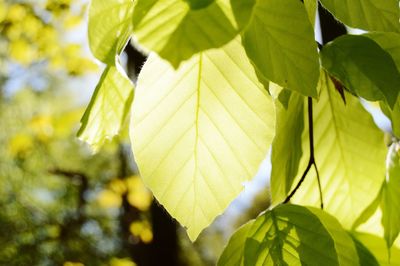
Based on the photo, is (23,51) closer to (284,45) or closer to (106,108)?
(106,108)

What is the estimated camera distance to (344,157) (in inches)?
21.9

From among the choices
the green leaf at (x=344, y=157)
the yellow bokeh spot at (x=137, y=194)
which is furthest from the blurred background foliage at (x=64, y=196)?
the green leaf at (x=344, y=157)

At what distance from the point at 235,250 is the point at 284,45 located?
0.55 feet

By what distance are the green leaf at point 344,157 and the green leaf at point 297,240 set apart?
10 centimetres

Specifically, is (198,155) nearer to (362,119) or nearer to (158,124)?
(158,124)

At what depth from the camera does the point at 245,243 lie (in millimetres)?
422

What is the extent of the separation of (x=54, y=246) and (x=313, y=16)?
4697mm

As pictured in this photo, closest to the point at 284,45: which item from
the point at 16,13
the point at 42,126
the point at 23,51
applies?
the point at 16,13

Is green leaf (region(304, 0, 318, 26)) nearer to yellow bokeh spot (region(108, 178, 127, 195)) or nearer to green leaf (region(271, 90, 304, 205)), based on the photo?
green leaf (region(271, 90, 304, 205))

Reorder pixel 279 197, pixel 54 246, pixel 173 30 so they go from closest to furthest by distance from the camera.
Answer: pixel 173 30 < pixel 279 197 < pixel 54 246

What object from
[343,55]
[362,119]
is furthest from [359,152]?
[343,55]

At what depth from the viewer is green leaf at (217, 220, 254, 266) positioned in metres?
0.43

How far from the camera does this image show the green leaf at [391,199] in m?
0.47

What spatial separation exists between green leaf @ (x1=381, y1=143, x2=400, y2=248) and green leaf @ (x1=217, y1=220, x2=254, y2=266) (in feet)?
0.40
